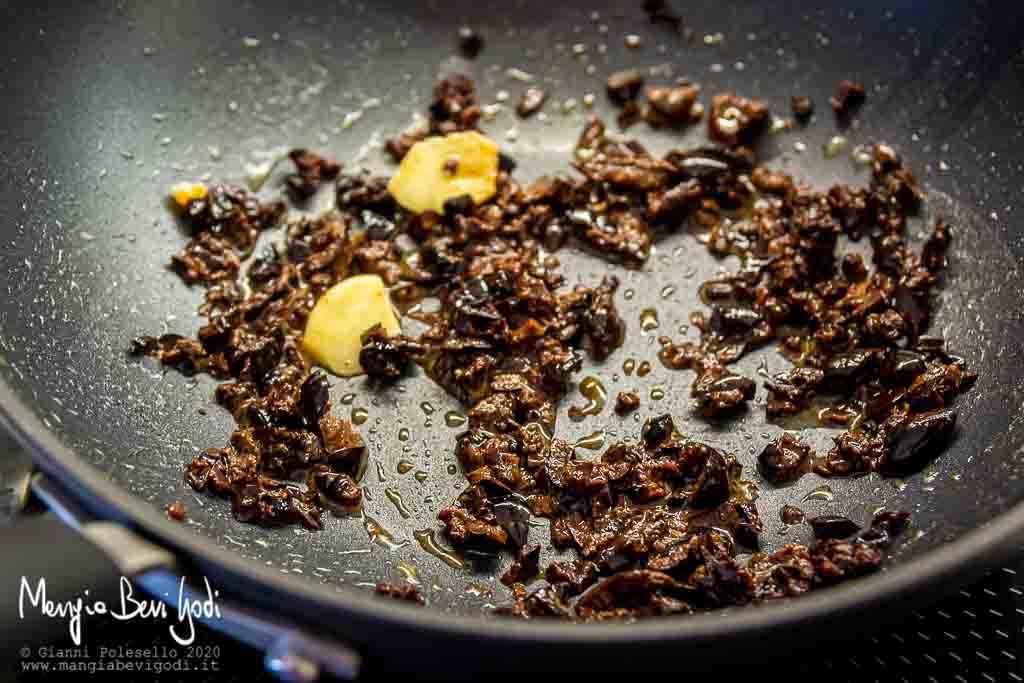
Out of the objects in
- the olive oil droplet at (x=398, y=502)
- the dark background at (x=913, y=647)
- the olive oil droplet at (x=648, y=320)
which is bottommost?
the dark background at (x=913, y=647)

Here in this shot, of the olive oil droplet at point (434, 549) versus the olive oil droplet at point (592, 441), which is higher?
the olive oil droplet at point (592, 441)

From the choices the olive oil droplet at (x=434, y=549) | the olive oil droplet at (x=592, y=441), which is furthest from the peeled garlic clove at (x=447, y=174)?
the olive oil droplet at (x=434, y=549)

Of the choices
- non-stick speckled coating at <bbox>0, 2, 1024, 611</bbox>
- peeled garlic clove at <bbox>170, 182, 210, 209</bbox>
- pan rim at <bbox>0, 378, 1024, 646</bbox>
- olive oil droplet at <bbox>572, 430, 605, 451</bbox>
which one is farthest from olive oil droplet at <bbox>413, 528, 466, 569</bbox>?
peeled garlic clove at <bbox>170, 182, 210, 209</bbox>

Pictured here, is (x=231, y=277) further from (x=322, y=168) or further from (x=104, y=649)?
(x=104, y=649)

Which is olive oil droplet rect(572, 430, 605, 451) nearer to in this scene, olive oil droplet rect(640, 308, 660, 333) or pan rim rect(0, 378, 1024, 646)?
olive oil droplet rect(640, 308, 660, 333)

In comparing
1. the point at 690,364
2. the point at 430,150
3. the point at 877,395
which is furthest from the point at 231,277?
the point at 877,395

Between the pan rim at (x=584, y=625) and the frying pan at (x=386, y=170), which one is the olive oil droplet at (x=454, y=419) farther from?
the pan rim at (x=584, y=625)
